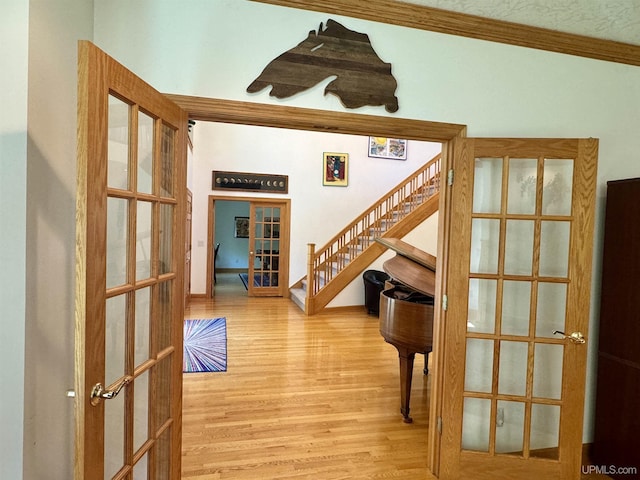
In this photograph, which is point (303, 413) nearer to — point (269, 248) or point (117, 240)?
point (117, 240)

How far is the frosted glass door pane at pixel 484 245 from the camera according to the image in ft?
6.99

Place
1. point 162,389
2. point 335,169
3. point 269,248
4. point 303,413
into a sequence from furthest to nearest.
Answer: point 269,248 < point 335,169 < point 303,413 < point 162,389

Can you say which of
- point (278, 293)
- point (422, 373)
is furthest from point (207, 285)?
point (422, 373)

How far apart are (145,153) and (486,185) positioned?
6.14 feet

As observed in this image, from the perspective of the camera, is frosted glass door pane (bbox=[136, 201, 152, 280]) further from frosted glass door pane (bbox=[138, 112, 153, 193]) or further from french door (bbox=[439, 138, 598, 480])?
french door (bbox=[439, 138, 598, 480])

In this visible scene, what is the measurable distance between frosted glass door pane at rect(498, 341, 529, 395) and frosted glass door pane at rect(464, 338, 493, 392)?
8 centimetres

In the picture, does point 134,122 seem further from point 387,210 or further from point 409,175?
point 409,175

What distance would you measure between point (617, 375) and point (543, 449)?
2.16ft

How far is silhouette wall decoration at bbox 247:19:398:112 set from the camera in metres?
1.88

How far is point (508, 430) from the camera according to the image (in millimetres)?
2182

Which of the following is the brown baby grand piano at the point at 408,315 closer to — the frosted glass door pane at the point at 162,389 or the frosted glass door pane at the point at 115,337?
the frosted glass door pane at the point at 162,389

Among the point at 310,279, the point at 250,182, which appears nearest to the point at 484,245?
the point at 310,279

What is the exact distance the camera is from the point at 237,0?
1.83 m

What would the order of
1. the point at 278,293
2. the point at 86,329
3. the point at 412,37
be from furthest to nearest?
1. the point at 278,293
2. the point at 412,37
3. the point at 86,329
